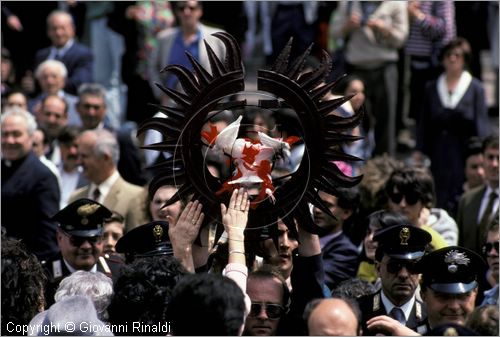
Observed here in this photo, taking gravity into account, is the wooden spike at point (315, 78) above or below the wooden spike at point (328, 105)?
above

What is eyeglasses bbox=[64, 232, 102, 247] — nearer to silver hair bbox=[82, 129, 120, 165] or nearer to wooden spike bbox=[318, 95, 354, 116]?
silver hair bbox=[82, 129, 120, 165]

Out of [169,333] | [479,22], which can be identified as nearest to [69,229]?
[169,333]

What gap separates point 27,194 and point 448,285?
4.34 metres

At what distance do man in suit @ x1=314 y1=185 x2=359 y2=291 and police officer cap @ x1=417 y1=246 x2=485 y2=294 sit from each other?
1708 mm

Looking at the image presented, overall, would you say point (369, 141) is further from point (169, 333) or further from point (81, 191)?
point (169, 333)

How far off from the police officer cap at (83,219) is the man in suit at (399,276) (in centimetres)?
190

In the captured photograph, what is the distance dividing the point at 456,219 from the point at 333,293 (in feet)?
10.8

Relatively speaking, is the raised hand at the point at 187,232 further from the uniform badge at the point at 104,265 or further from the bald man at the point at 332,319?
the uniform badge at the point at 104,265

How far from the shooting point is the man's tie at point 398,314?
728 centimetres

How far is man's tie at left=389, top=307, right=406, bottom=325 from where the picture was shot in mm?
7277

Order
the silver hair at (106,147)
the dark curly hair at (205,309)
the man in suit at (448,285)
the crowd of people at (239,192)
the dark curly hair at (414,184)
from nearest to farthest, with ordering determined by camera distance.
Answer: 1. the dark curly hair at (205,309)
2. the crowd of people at (239,192)
3. the man in suit at (448,285)
4. the dark curly hair at (414,184)
5. the silver hair at (106,147)

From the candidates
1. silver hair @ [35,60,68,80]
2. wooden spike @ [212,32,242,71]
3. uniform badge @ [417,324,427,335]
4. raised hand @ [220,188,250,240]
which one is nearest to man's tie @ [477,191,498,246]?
uniform badge @ [417,324,427,335]

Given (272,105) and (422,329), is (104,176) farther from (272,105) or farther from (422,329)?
(272,105)

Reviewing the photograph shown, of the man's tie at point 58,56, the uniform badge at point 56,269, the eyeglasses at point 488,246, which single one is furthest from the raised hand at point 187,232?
the man's tie at point 58,56
